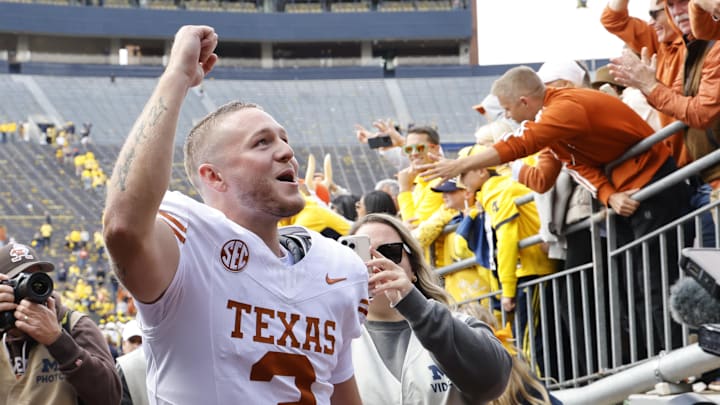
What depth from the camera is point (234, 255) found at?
91.7 inches

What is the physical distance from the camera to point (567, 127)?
5.08m

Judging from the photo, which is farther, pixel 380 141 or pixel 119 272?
pixel 380 141

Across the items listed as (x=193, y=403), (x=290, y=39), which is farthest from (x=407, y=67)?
(x=193, y=403)

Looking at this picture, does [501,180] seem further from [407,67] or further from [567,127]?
[407,67]

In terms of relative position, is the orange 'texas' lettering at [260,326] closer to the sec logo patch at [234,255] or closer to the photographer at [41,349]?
the sec logo patch at [234,255]

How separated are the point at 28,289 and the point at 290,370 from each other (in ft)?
5.81

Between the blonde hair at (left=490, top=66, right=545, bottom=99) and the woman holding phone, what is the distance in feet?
5.98

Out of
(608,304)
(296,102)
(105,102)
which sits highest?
(608,304)

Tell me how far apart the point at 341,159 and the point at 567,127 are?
112ft

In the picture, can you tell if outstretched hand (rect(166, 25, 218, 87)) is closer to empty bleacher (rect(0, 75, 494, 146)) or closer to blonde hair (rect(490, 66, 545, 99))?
blonde hair (rect(490, 66, 545, 99))

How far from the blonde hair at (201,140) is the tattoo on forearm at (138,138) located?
1.25 feet

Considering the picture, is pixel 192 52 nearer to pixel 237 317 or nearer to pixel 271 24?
pixel 237 317

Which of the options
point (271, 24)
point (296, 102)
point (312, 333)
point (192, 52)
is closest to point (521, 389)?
point (312, 333)

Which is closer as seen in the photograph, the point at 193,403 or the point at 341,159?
the point at 193,403
